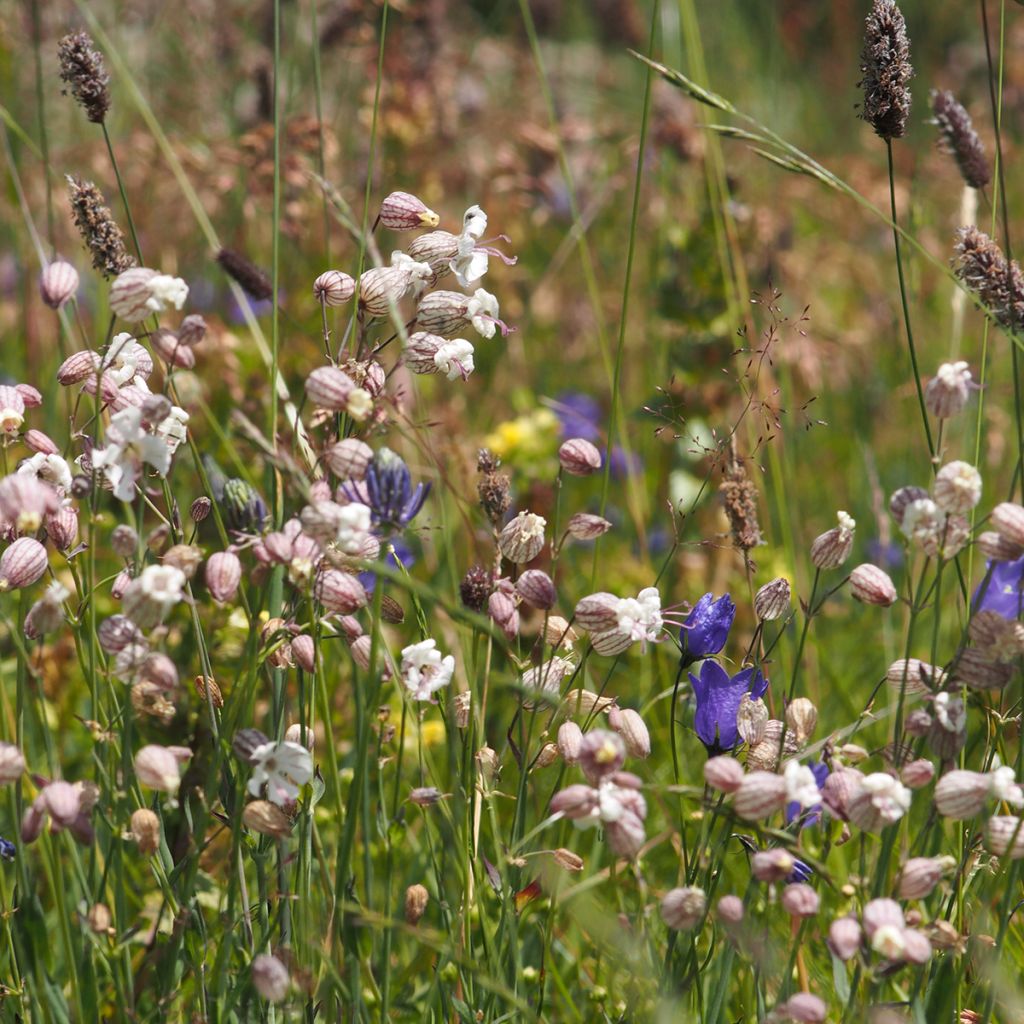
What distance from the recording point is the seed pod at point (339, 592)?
0.95 meters

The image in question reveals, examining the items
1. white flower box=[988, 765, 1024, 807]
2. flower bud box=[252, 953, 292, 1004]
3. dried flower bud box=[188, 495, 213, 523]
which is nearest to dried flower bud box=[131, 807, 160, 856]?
flower bud box=[252, 953, 292, 1004]

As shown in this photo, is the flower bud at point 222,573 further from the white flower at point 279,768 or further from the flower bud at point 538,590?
the flower bud at point 538,590

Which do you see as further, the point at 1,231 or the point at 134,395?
the point at 1,231

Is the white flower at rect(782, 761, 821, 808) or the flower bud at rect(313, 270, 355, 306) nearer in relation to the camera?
the white flower at rect(782, 761, 821, 808)

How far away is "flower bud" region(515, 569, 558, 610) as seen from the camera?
104 centimetres

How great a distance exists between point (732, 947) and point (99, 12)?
177 inches

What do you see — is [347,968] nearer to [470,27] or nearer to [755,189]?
[755,189]

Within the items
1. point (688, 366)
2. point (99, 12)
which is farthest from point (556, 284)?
point (99, 12)

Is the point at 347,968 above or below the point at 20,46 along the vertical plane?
below

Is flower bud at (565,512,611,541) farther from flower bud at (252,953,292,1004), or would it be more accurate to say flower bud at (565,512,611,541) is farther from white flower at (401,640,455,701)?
flower bud at (252,953,292,1004)

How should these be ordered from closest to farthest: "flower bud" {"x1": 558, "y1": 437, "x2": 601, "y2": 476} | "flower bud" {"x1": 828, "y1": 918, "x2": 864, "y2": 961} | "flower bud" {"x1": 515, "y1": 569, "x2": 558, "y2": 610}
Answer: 1. "flower bud" {"x1": 828, "y1": 918, "x2": 864, "y2": 961}
2. "flower bud" {"x1": 515, "y1": 569, "x2": 558, "y2": 610}
3. "flower bud" {"x1": 558, "y1": 437, "x2": 601, "y2": 476}

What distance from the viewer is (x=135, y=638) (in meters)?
0.91

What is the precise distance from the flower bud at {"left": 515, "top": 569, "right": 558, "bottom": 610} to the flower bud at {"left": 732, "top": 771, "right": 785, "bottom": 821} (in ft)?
0.77

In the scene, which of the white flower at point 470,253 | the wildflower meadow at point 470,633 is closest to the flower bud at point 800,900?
the wildflower meadow at point 470,633
